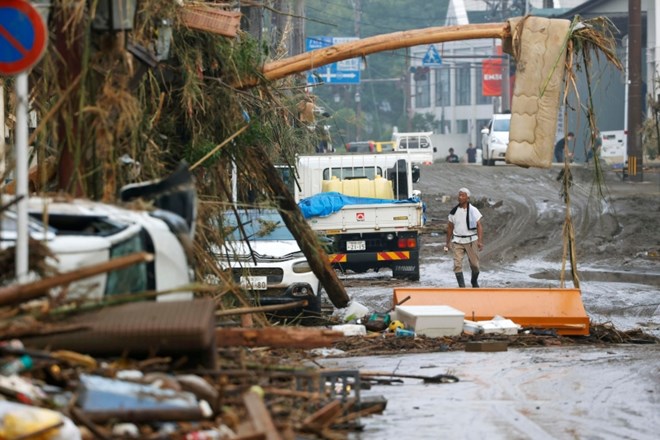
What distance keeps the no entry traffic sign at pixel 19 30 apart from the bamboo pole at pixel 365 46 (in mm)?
6108

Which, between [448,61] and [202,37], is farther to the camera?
[448,61]

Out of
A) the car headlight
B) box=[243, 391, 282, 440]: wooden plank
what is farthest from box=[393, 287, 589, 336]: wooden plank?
box=[243, 391, 282, 440]: wooden plank

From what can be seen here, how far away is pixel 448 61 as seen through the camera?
94875 mm

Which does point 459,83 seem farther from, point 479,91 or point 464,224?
point 464,224

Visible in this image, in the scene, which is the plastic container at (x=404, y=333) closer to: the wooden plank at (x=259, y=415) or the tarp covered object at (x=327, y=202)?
the wooden plank at (x=259, y=415)

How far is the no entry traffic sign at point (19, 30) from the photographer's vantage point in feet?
26.6

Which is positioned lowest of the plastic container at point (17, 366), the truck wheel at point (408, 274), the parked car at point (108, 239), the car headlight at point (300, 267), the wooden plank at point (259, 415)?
the truck wheel at point (408, 274)

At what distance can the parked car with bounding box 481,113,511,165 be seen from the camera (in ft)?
164

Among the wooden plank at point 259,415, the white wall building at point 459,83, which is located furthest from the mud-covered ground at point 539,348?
the white wall building at point 459,83

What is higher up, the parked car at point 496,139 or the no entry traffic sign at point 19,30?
the no entry traffic sign at point 19,30

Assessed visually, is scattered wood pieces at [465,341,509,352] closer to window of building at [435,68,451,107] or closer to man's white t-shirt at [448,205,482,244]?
man's white t-shirt at [448,205,482,244]

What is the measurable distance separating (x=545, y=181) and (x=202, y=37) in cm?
3152

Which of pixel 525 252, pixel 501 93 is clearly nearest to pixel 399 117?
pixel 501 93

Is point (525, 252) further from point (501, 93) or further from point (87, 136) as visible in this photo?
point (501, 93)
